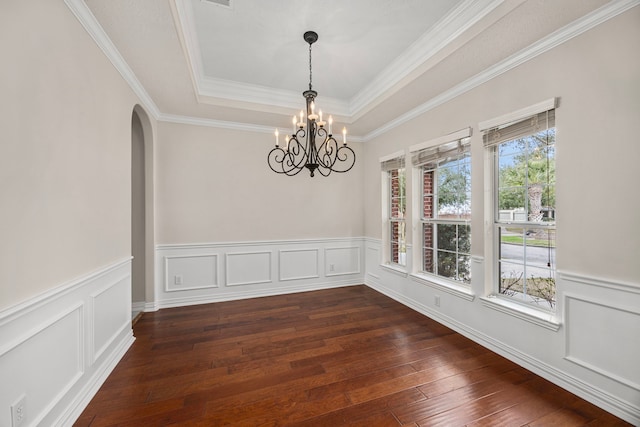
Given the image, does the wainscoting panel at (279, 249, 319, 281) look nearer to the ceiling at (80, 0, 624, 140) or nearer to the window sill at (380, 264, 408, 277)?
the window sill at (380, 264, 408, 277)

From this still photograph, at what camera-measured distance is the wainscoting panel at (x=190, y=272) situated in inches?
152

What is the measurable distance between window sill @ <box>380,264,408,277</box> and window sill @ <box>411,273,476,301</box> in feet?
0.70

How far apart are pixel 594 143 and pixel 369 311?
9.03 feet

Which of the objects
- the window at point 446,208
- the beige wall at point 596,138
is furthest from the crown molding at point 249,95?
the beige wall at point 596,138

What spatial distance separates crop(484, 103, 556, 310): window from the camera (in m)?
2.27

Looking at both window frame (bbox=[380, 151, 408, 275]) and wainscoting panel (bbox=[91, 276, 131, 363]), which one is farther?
window frame (bbox=[380, 151, 408, 275])

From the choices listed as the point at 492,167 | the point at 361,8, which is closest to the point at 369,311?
the point at 492,167

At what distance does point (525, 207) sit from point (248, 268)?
139 inches

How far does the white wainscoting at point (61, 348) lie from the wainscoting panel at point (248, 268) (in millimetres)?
→ 1700

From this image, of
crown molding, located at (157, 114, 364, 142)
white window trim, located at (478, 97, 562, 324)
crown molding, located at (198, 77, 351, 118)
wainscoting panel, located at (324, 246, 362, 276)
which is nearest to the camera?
white window trim, located at (478, 97, 562, 324)

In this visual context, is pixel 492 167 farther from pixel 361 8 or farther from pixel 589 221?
pixel 361 8

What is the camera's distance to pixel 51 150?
1.60 m

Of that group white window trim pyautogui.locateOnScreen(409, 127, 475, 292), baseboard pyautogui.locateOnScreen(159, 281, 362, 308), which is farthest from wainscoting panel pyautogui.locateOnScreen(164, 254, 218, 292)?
white window trim pyautogui.locateOnScreen(409, 127, 475, 292)

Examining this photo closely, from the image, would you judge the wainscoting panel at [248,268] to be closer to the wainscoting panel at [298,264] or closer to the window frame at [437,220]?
the wainscoting panel at [298,264]
